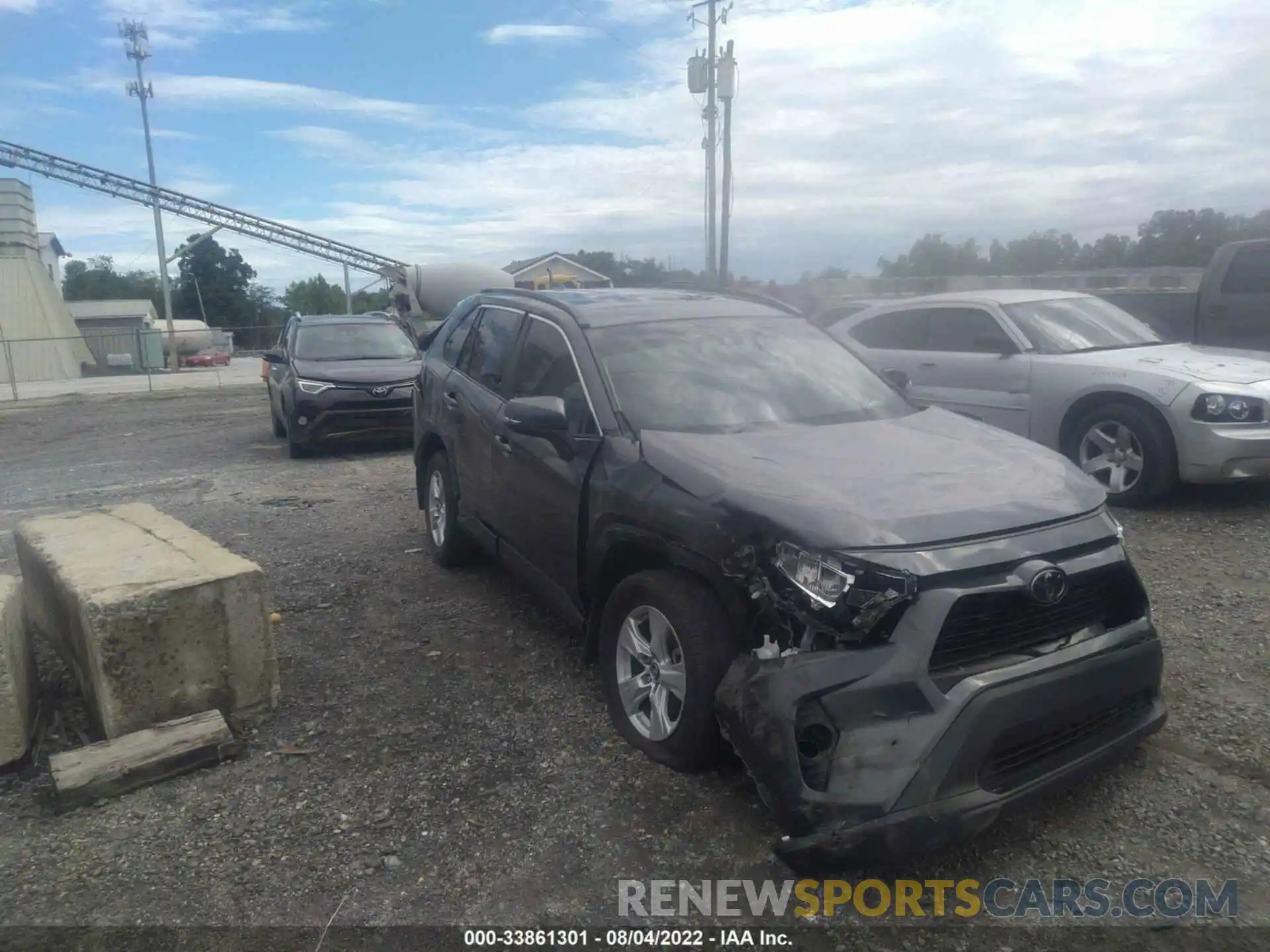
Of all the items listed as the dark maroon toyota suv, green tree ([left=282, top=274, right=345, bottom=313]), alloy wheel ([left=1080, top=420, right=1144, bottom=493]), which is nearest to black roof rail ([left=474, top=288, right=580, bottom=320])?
alloy wheel ([left=1080, top=420, right=1144, bottom=493])

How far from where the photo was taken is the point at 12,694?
11.9 ft

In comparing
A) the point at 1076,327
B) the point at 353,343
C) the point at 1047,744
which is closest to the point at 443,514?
the point at 1047,744

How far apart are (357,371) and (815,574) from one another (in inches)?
369

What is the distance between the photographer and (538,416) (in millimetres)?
3932

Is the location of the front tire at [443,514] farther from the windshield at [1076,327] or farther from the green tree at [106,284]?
the green tree at [106,284]

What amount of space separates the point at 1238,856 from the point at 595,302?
11.6ft

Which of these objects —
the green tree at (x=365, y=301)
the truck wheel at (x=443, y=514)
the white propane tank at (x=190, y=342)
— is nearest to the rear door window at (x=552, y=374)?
the truck wheel at (x=443, y=514)

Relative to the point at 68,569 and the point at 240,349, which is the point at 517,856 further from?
the point at 240,349

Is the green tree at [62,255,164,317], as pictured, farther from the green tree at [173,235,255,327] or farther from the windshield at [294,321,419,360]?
the windshield at [294,321,419,360]

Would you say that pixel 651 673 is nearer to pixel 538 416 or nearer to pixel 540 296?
pixel 538 416

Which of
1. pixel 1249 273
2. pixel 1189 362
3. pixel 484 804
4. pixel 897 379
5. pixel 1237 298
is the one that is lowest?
pixel 484 804

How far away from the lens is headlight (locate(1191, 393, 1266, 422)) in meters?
6.50

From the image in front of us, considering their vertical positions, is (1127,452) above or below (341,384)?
below

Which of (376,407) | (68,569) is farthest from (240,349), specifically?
(68,569)
